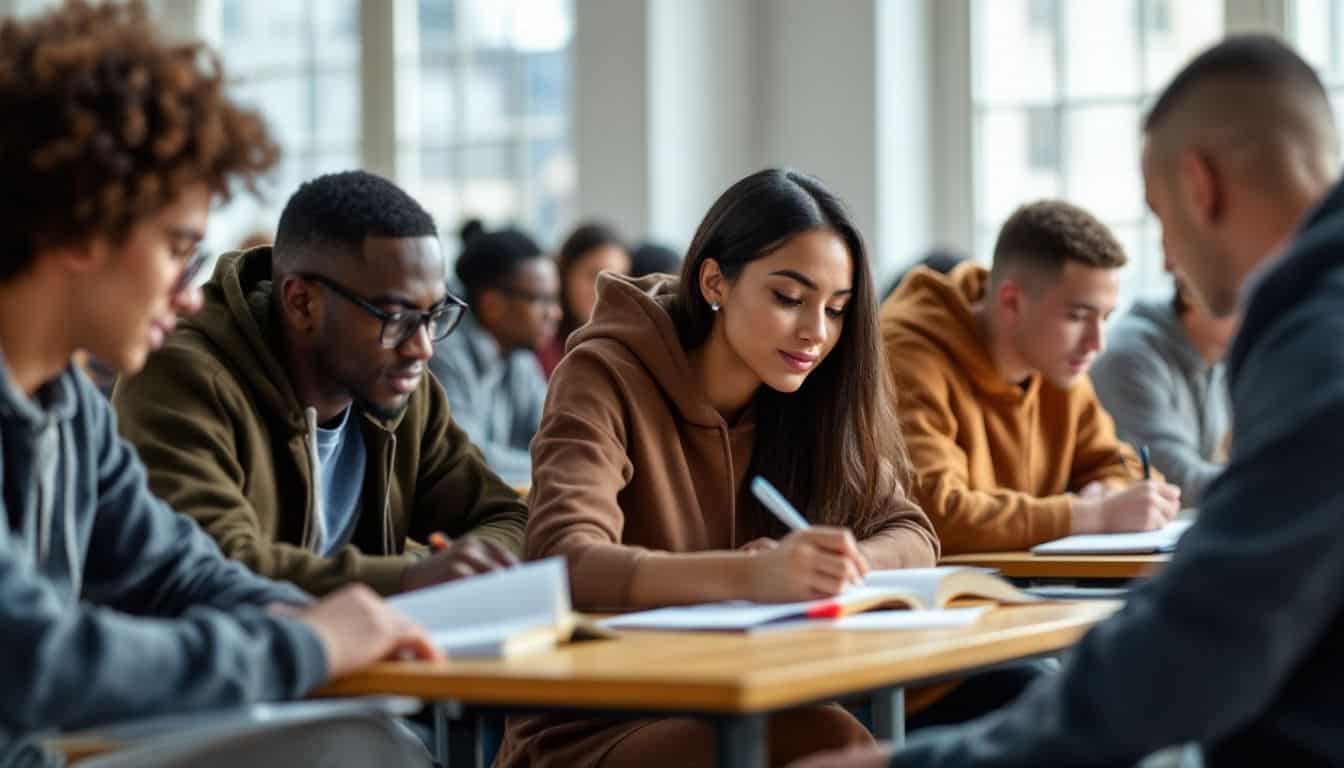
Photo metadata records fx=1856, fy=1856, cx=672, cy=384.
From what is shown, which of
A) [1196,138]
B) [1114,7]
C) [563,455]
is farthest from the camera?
[1114,7]

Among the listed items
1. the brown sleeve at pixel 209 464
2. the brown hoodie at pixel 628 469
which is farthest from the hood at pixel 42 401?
the brown hoodie at pixel 628 469

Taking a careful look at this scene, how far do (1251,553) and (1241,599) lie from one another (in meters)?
0.03

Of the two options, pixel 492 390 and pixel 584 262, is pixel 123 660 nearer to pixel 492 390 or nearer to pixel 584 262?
pixel 492 390

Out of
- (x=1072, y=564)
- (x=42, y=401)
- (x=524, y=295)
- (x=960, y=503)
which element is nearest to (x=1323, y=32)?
(x=524, y=295)

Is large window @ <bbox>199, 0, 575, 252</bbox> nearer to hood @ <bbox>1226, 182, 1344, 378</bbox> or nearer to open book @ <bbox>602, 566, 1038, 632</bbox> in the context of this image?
open book @ <bbox>602, 566, 1038, 632</bbox>

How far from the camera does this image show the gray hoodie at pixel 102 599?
4.65 ft

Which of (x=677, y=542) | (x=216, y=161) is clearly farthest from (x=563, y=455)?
(x=216, y=161)

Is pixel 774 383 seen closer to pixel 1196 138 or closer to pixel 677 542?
pixel 677 542

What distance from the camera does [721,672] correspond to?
1.57m

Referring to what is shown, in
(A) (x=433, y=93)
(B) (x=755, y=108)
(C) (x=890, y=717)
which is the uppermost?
(A) (x=433, y=93)

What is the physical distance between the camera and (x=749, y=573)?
2.13 metres

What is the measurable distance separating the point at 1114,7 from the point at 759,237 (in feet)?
13.0

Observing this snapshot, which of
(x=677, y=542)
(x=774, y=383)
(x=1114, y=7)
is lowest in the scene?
(x=677, y=542)

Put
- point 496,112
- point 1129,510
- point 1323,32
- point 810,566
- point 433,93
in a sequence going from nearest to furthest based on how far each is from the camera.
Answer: point 810,566 → point 1129,510 → point 1323,32 → point 496,112 → point 433,93
